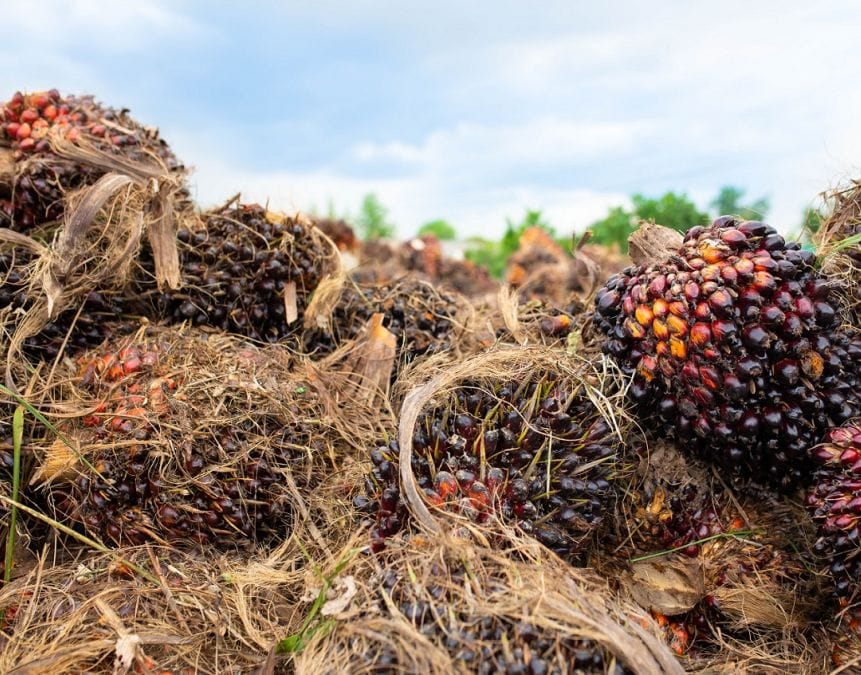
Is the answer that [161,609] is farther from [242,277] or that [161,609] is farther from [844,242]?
[844,242]

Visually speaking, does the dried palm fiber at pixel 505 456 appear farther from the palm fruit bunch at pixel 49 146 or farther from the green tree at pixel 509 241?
A: the green tree at pixel 509 241

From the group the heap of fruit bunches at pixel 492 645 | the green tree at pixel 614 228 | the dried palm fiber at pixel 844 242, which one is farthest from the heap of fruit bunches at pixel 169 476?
the green tree at pixel 614 228

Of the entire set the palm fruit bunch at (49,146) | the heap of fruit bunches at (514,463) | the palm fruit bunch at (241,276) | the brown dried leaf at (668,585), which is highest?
the palm fruit bunch at (49,146)

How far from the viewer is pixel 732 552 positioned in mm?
2051

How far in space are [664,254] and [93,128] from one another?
227cm

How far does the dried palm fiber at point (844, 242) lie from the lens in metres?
2.01

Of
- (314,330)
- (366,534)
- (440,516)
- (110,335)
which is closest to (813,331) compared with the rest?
(440,516)

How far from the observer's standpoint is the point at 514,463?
5.90ft

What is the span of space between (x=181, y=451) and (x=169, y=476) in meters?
0.08

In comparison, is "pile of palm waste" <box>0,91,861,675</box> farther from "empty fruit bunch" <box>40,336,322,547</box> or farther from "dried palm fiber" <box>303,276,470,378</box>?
"dried palm fiber" <box>303,276,470,378</box>

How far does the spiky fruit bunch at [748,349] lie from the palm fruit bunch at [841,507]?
8cm

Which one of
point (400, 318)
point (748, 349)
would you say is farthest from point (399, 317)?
point (748, 349)

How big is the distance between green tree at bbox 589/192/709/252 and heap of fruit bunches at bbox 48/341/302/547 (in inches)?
312

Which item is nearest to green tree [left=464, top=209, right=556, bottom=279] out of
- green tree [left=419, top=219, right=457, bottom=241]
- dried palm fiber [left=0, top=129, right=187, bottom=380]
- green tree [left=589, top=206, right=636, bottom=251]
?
green tree [left=589, top=206, right=636, bottom=251]
